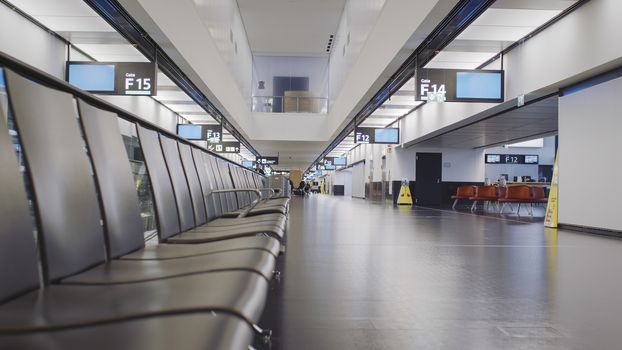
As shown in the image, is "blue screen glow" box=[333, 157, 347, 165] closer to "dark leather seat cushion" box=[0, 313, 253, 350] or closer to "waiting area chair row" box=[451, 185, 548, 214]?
"waiting area chair row" box=[451, 185, 548, 214]

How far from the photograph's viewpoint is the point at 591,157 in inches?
255

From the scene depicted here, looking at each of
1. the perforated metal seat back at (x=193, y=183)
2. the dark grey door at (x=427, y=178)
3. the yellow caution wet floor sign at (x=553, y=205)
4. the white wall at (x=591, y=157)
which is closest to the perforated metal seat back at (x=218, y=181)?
the perforated metal seat back at (x=193, y=183)

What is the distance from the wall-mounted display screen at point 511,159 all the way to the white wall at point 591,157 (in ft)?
48.5

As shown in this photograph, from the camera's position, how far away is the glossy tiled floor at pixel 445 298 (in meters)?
1.72

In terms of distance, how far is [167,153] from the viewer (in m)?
2.04

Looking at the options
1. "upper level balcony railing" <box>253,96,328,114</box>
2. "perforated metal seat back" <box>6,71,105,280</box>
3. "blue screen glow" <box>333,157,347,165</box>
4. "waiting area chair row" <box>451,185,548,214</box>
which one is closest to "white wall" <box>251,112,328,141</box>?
"upper level balcony railing" <box>253,96,328,114</box>

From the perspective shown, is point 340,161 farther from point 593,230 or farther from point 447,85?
point 593,230

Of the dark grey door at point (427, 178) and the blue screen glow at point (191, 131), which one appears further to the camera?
the dark grey door at point (427, 178)

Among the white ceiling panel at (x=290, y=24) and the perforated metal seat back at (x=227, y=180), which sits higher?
the white ceiling panel at (x=290, y=24)

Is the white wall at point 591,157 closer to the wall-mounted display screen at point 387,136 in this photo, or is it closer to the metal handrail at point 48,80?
the metal handrail at point 48,80

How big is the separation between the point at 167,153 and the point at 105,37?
7.10 metres

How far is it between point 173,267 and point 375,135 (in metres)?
13.0

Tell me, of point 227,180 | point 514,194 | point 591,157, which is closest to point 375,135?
point 514,194

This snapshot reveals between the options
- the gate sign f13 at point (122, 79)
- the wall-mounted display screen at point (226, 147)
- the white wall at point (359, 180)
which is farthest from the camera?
the white wall at point (359, 180)
